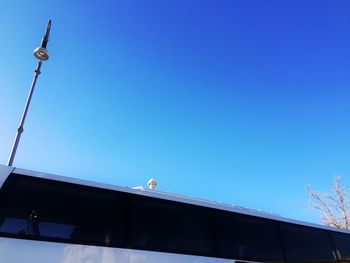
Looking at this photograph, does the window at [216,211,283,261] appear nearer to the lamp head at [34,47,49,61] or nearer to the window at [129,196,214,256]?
the window at [129,196,214,256]

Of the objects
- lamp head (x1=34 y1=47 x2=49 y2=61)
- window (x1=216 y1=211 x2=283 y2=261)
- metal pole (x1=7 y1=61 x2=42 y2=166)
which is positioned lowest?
window (x1=216 y1=211 x2=283 y2=261)

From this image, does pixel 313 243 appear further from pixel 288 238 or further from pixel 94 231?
pixel 94 231

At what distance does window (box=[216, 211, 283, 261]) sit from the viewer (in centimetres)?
632

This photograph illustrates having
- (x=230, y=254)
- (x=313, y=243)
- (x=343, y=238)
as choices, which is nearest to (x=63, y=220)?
(x=230, y=254)

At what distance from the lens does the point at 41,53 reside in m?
8.81

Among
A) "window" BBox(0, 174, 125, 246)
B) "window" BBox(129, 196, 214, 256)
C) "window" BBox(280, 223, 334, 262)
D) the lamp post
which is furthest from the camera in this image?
the lamp post

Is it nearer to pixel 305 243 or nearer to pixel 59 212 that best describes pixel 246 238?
pixel 305 243

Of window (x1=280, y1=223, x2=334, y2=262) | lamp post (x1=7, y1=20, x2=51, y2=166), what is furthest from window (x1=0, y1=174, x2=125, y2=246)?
window (x1=280, y1=223, x2=334, y2=262)

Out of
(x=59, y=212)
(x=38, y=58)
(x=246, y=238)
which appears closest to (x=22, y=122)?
(x=38, y=58)

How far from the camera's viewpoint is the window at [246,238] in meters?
6.32

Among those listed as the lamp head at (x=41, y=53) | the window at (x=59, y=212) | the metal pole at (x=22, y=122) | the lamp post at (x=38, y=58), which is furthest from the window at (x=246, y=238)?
the lamp head at (x=41, y=53)

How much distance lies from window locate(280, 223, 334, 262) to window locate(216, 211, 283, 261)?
37 cm

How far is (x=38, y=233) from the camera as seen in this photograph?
443 centimetres

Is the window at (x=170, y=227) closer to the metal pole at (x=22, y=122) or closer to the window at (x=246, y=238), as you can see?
the window at (x=246, y=238)
